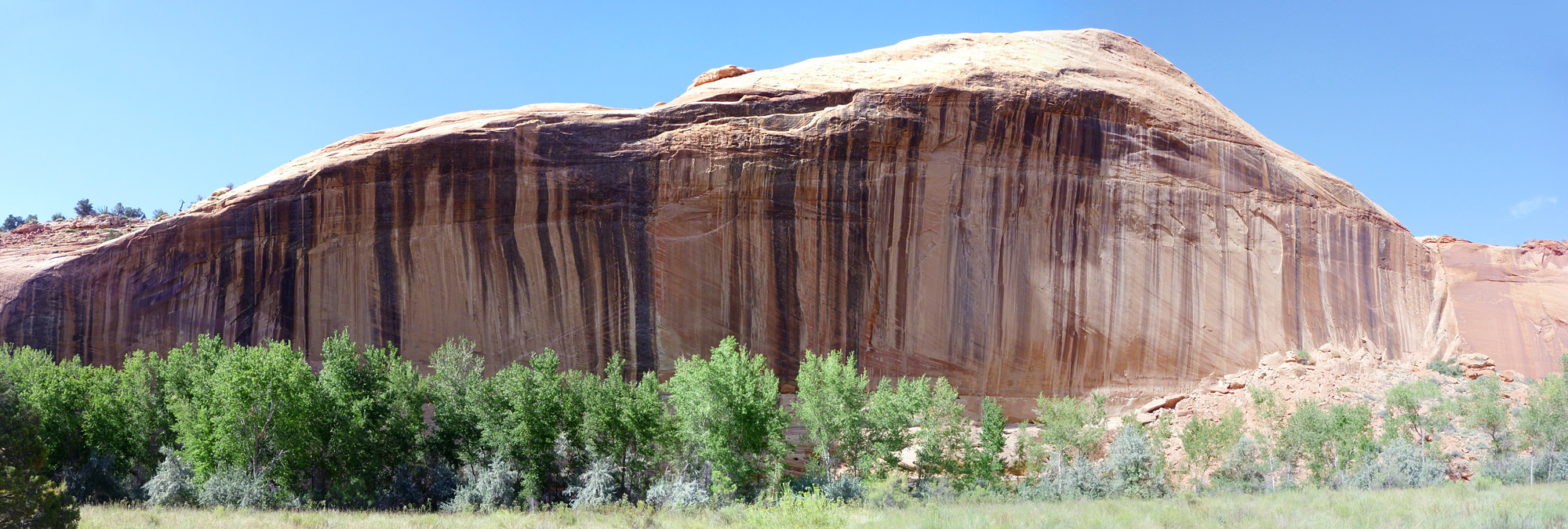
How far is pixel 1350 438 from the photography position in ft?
78.8

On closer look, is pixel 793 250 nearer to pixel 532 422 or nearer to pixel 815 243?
pixel 815 243

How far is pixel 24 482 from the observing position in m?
13.4

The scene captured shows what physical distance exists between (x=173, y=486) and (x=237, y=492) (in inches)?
82.0

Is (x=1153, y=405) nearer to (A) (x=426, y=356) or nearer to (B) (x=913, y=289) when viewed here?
(B) (x=913, y=289)

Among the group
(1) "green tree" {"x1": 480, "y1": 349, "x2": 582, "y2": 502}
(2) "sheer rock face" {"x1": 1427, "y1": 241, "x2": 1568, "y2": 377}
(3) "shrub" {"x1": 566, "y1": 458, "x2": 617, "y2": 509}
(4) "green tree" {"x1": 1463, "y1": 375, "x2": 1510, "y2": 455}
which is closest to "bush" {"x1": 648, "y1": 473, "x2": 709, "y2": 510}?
(3) "shrub" {"x1": 566, "y1": 458, "x2": 617, "y2": 509}

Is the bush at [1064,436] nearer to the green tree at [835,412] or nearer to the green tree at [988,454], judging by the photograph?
the green tree at [988,454]

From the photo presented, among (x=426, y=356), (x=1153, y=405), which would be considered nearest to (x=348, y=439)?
(x=426, y=356)

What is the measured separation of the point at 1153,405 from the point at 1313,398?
14.9 feet

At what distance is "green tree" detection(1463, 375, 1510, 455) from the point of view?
976 inches

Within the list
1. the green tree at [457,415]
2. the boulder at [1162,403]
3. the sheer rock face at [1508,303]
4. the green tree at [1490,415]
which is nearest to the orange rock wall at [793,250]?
the boulder at [1162,403]

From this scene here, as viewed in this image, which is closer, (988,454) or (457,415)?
(457,415)

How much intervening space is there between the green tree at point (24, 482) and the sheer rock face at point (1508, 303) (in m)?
38.8

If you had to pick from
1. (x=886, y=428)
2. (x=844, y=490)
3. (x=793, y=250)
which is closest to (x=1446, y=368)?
(x=886, y=428)

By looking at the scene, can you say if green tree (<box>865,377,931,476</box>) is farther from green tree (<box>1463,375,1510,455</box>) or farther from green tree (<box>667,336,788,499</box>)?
green tree (<box>1463,375,1510,455</box>)
